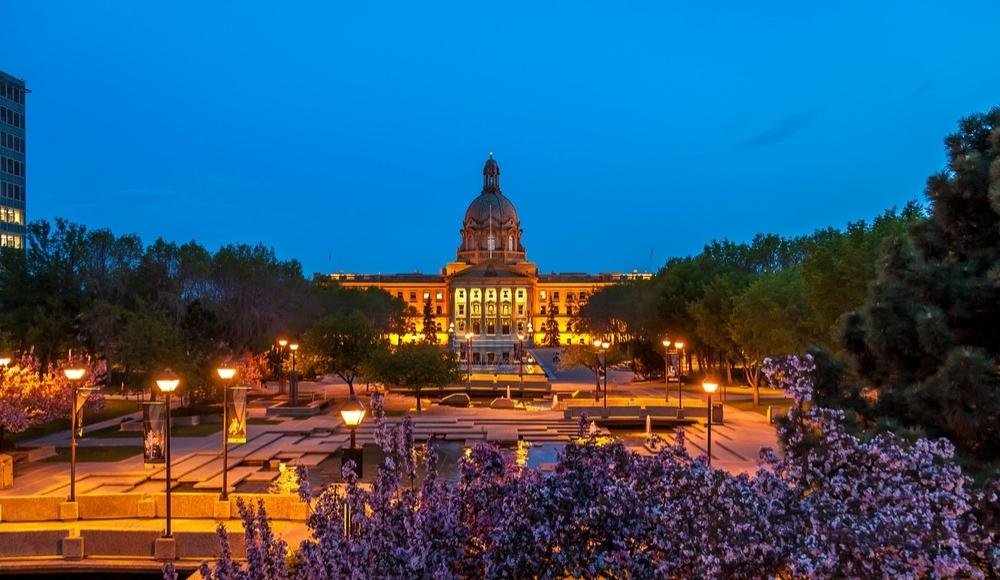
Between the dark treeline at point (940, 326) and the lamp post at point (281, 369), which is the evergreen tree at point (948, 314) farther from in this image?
the lamp post at point (281, 369)

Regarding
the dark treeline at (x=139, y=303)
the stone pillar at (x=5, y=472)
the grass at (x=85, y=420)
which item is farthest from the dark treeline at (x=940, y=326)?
the dark treeline at (x=139, y=303)

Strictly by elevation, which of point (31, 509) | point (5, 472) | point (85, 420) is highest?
point (85, 420)

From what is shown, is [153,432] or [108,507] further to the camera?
[153,432]

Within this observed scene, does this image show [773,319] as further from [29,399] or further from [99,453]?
[29,399]

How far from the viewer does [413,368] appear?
42.6m

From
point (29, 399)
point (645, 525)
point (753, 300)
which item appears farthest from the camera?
point (753, 300)

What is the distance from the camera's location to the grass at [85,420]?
3416cm

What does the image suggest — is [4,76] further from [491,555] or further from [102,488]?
[491,555]

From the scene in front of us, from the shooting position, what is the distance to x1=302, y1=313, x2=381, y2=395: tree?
4684 cm

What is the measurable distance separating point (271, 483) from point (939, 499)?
72.1 feet

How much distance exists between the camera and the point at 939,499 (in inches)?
251

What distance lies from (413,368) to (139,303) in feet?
48.2

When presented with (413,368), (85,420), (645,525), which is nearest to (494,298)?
(413,368)

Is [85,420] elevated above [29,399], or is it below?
below
